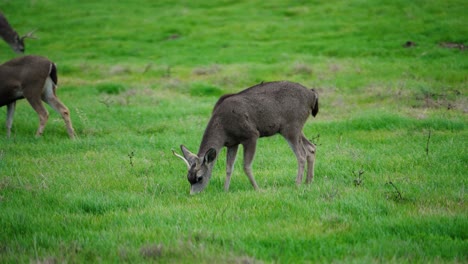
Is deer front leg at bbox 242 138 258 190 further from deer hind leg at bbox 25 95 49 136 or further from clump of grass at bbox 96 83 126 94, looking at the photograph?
clump of grass at bbox 96 83 126 94

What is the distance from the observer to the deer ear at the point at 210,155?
8.60 meters

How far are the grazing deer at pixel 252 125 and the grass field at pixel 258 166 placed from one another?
0.42 metres

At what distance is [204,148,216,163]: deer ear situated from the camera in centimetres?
860

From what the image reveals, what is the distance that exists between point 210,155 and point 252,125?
1.01 m

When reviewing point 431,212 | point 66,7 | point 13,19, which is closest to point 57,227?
point 431,212

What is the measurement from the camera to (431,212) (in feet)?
21.7

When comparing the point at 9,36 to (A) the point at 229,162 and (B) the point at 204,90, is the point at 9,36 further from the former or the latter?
(A) the point at 229,162

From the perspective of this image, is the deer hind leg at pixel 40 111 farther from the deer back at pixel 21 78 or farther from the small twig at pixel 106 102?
the small twig at pixel 106 102

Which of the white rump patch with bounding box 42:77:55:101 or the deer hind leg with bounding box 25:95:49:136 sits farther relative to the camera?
the white rump patch with bounding box 42:77:55:101

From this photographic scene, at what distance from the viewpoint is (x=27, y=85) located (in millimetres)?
13688

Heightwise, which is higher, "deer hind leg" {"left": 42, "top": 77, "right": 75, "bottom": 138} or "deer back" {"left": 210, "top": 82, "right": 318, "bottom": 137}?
"deer back" {"left": 210, "top": 82, "right": 318, "bottom": 137}

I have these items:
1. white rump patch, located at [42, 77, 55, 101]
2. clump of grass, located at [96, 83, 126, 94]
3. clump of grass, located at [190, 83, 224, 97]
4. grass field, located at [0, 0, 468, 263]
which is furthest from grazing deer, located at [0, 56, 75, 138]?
clump of grass, located at [190, 83, 224, 97]

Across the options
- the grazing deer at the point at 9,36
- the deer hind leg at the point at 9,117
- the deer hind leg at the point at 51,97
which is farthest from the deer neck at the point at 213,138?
the grazing deer at the point at 9,36

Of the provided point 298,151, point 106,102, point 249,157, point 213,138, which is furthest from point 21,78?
point 298,151
